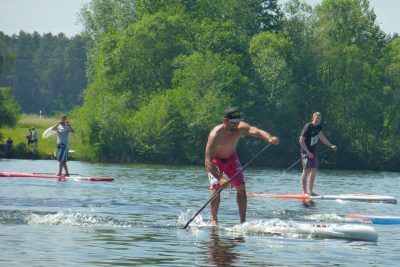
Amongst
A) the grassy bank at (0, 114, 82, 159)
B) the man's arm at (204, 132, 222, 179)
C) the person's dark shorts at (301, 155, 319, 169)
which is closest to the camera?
→ the man's arm at (204, 132, 222, 179)

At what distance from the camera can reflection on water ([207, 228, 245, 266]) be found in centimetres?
1253

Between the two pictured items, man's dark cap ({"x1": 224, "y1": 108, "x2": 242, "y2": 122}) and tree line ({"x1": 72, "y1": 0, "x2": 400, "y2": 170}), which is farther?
tree line ({"x1": 72, "y1": 0, "x2": 400, "y2": 170})

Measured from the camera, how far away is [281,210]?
68.8ft

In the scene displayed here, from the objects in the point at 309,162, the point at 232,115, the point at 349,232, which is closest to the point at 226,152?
the point at 232,115

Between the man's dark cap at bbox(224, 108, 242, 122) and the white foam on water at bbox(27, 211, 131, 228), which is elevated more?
the man's dark cap at bbox(224, 108, 242, 122)

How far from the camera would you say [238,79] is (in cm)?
7288

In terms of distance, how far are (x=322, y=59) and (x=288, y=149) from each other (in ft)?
28.4

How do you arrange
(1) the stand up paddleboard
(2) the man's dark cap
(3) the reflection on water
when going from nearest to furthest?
1. (3) the reflection on water
2. (1) the stand up paddleboard
3. (2) the man's dark cap

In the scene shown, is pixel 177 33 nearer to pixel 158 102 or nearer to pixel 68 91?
pixel 158 102

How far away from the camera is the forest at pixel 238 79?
2660 inches

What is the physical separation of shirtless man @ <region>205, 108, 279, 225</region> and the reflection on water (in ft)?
2.83

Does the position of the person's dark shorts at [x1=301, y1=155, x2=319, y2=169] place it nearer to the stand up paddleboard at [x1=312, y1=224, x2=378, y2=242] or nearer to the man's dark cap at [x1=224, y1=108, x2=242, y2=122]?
the man's dark cap at [x1=224, y1=108, x2=242, y2=122]

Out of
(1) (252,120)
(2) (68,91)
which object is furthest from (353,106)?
(2) (68,91)

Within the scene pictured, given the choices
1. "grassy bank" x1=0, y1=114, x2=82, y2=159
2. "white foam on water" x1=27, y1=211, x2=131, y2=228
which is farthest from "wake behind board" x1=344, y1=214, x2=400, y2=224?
"grassy bank" x1=0, y1=114, x2=82, y2=159
